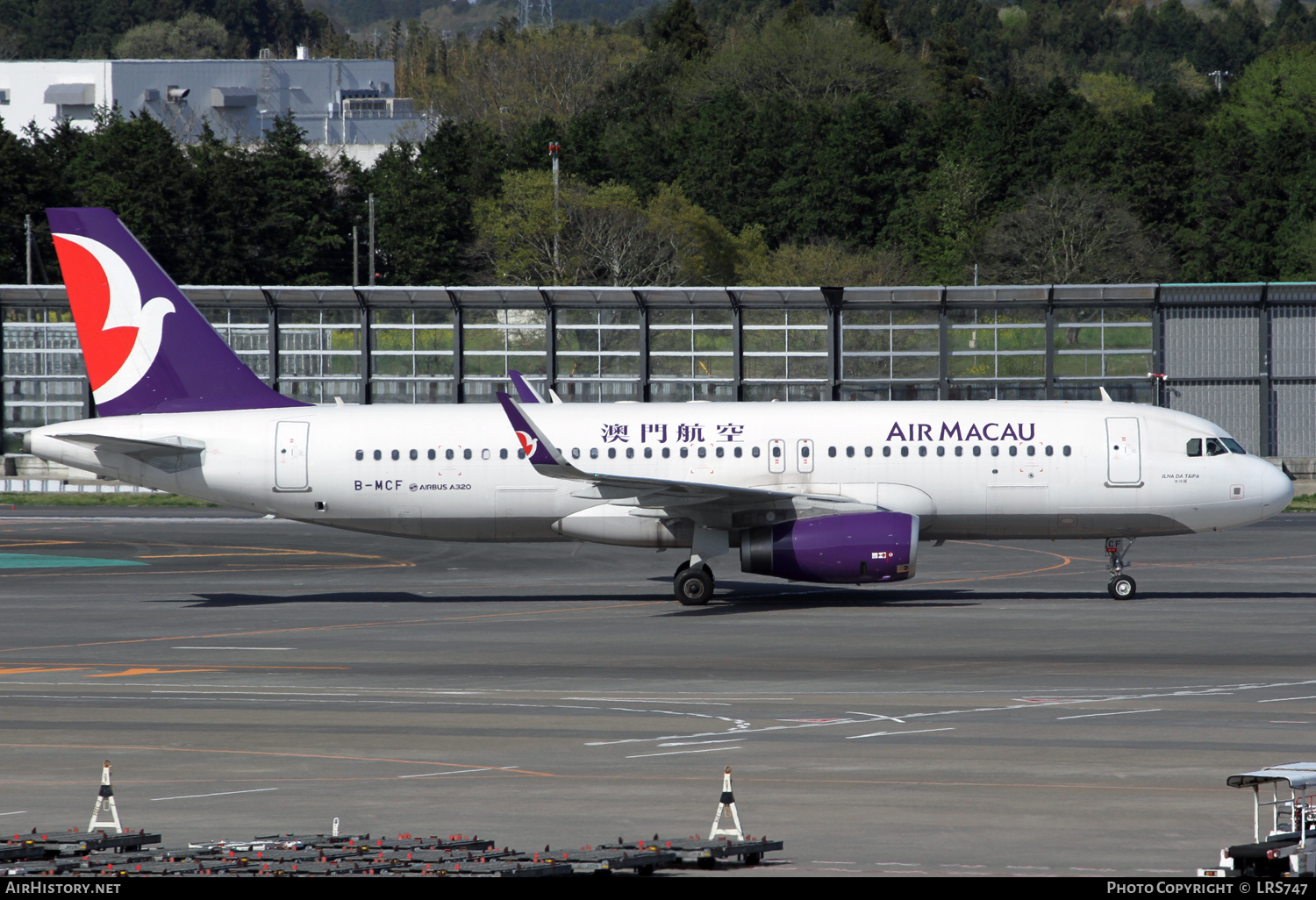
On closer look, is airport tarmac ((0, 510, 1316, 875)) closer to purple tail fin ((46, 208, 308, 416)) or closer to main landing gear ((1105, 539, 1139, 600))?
main landing gear ((1105, 539, 1139, 600))

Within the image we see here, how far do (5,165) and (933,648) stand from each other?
105 m

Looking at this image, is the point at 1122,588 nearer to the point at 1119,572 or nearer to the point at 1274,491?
the point at 1119,572

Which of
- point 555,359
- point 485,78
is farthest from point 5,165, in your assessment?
point 485,78

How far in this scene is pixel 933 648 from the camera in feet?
97.8

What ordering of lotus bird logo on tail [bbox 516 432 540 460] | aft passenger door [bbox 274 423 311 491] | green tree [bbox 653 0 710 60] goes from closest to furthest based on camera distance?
lotus bird logo on tail [bbox 516 432 540 460]
aft passenger door [bbox 274 423 311 491]
green tree [bbox 653 0 710 60]

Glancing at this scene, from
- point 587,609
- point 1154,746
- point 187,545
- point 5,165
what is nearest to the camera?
point 1154,746

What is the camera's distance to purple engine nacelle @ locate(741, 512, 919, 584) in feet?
113

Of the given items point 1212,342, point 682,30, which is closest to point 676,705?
point 1212,342

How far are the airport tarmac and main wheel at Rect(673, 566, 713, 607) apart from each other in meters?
0.52

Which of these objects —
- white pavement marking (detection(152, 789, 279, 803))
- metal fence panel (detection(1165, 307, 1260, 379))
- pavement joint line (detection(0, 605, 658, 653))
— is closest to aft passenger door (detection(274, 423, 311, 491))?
pavement joint line (detection(0, 605, 658, 653))

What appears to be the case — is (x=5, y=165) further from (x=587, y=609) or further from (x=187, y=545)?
(x=587, y=609)

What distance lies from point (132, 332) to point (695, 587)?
15.5 m

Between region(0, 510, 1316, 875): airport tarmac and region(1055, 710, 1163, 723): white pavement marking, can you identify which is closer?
region(0, 510, 1316, 875): airport tarmac

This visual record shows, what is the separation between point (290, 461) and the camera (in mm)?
38000
